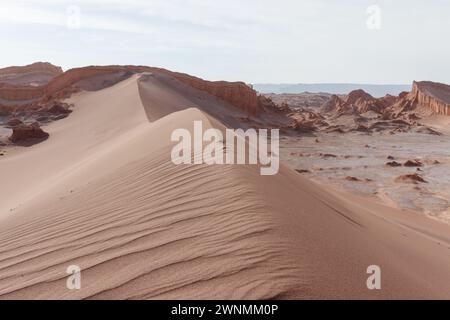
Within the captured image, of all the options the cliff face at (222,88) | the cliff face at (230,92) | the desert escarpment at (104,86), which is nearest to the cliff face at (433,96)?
the desert escarpment at (104,86)

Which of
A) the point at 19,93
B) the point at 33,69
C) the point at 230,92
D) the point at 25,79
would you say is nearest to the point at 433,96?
the point at 230,92

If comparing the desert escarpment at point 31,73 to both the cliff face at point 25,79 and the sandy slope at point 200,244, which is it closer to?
the cliff face at point 25,79

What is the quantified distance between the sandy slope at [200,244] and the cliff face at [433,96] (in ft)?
121

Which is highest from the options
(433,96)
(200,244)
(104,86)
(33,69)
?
(33,69)

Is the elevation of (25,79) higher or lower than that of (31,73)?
lower

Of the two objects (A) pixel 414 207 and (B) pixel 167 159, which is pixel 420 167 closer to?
(A) pixel 414 207

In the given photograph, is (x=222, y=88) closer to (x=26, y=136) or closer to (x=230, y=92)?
(x=230, y=92)

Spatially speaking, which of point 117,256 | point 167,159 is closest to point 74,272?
point 117,256

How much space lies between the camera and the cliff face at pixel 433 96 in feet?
126

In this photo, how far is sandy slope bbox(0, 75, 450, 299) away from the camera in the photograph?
267 centimetres

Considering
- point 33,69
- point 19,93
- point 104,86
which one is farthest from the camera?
point 33,69

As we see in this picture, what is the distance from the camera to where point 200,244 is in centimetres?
309

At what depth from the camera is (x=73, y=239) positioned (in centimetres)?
379

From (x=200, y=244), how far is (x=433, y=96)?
142 ft
